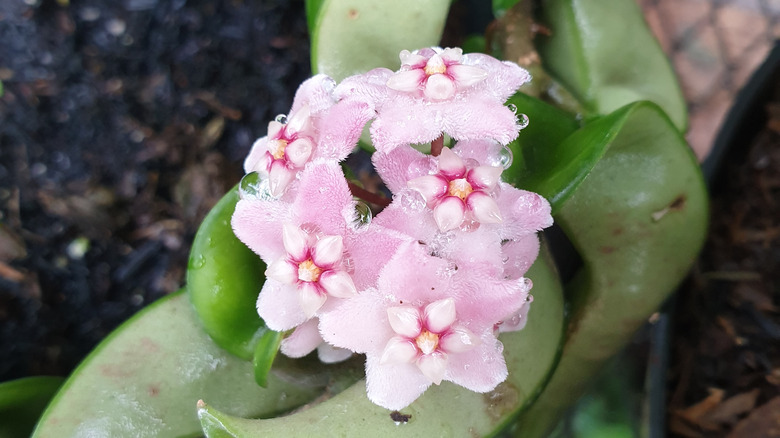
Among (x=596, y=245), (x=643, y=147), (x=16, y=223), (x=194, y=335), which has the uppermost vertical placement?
(x=643, y=147)

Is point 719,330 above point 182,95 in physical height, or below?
below

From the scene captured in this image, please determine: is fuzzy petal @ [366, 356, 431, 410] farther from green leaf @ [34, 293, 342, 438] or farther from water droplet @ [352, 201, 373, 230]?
green leaf @ [34, 293, 342, 438]

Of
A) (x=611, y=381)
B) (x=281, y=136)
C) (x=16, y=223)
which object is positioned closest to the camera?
(x=281, y=136)

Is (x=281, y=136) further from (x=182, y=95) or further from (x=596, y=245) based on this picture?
(x=182, y=95)

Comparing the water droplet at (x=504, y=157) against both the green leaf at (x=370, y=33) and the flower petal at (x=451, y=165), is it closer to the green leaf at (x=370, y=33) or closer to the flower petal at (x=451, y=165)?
the flower petal at (x=451, y=165)

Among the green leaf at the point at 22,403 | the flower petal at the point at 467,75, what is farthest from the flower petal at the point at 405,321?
the green leaf at the point at 22,403

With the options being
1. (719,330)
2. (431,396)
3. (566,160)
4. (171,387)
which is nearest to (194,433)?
(171,387)

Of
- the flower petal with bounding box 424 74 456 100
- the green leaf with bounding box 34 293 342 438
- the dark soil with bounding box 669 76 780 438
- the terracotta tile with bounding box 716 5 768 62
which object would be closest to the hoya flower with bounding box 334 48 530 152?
the flower petal with bounding box 424 74 456 100
